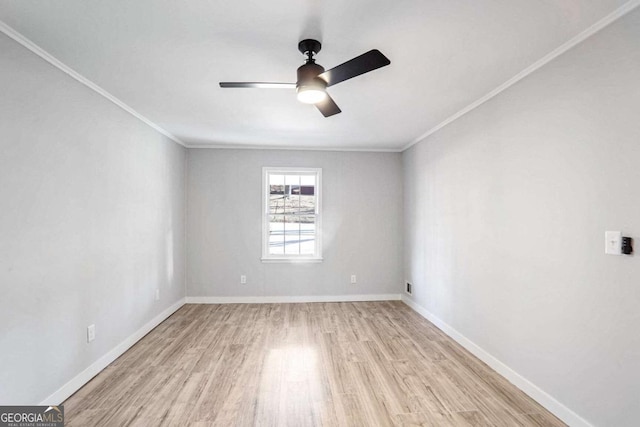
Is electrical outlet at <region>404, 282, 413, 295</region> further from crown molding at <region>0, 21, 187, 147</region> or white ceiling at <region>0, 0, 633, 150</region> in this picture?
crown molding at <region>0, 21, 187, 147</region>

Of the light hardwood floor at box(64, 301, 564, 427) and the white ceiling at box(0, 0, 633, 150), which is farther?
the light hardwood floor at box(64, 301, 564, 427)


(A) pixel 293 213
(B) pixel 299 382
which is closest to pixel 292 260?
(A) pixel 293 213

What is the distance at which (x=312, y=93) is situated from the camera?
1962 mm

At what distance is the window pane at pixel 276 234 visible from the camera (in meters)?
5.02

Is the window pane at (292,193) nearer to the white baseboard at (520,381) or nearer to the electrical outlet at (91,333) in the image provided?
the white baseboard at (520,381)

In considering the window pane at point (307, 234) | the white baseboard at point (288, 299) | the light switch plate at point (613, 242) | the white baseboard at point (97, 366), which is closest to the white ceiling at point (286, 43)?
the light switch plate at point (613, 242)

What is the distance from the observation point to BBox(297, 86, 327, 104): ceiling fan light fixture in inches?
75.9

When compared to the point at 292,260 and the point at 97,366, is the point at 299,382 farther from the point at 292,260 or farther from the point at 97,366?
the point at 292,260

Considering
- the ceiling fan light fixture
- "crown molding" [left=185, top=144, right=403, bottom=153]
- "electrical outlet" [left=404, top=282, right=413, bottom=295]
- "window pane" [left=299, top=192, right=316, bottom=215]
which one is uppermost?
"crown molding" [left=185, top=144, right=403, bottom=153]

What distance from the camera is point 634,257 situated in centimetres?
166

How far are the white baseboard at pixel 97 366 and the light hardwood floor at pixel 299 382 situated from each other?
0.05 m

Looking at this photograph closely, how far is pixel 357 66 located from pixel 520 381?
105 inches

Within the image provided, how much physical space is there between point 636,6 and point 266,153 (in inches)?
166

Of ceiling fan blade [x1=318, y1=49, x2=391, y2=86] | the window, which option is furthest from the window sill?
ceiling fan blade [x1=318, y1=49, x2=391, y2=86]
